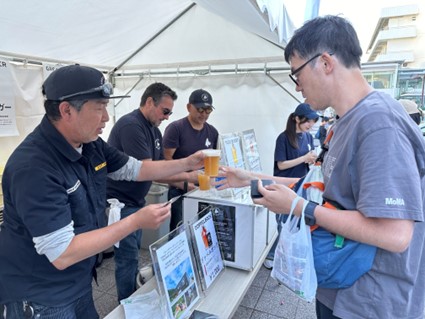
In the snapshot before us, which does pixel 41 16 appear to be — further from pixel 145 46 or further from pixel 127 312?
pixel 127 312

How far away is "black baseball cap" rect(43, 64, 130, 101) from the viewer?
109 cm

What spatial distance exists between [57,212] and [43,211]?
4 cm

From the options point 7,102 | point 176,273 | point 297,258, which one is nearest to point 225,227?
point 176,273

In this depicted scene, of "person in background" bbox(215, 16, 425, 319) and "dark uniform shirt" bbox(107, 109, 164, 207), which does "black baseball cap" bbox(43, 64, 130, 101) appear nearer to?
"person in background" bbox(215, 16, 425, 319)

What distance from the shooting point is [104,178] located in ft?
4.65

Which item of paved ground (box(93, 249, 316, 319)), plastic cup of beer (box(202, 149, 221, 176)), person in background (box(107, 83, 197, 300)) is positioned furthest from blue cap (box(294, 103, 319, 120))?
paved ground (box(93, 249, 316, 319))

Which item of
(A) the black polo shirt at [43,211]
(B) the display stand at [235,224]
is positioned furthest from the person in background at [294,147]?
(A) the black polo shirt at [43,211]

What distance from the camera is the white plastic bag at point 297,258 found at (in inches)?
36.5

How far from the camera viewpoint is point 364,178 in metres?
0.78

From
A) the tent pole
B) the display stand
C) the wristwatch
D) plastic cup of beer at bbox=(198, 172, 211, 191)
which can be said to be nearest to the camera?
the wristwatch

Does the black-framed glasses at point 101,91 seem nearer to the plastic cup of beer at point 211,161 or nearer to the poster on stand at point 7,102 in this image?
the plastic cup of beer at point 211,161

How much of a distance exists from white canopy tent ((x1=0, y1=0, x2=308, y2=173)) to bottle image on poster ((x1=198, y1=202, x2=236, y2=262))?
6.36ft

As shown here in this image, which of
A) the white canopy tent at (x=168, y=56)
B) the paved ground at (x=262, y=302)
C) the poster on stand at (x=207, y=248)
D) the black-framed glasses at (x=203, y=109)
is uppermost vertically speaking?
the white canopy tent at (x=168, y=56)

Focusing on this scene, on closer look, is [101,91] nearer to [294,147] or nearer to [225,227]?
[225,227]
